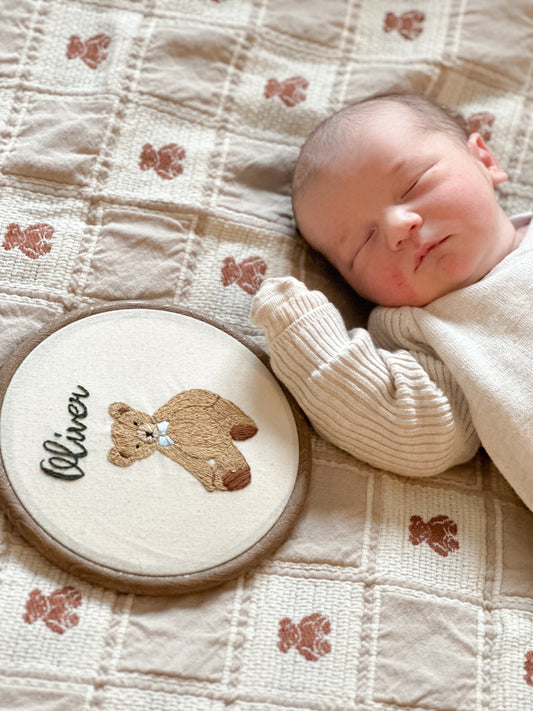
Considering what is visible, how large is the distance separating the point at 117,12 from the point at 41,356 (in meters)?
0.66

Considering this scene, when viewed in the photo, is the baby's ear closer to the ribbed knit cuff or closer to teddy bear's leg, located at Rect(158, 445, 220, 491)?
the ribbed knit cuff

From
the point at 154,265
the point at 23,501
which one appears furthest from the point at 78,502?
the point at 154,265

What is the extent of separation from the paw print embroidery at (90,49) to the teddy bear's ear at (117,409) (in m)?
0.61

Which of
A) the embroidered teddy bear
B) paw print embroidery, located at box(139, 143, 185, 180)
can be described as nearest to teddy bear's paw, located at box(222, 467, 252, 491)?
the embroidered teddy bear

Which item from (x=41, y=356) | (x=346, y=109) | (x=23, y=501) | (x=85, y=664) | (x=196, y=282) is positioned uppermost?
(x=346, y=109)

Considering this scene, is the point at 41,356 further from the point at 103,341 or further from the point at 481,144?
the point at 481,144

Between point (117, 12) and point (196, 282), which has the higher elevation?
point (117, 12)

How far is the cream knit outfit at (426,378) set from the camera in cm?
105

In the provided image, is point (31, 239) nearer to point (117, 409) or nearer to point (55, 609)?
point (117, 409)

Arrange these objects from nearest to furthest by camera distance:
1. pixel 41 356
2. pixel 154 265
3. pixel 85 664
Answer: pixel 85 664, pixel 41 356, pixel 154 265

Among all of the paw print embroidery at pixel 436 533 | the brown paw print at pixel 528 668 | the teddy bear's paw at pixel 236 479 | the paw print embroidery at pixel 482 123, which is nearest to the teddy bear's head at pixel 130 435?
the teddy bear's paw at pixel 236 479

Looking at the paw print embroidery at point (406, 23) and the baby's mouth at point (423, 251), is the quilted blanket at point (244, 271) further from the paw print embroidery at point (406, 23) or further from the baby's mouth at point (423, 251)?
the baby's mouth at point (423, 251)

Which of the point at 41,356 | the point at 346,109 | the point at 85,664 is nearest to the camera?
the point at 85,664

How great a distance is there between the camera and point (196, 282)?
3.87ft
